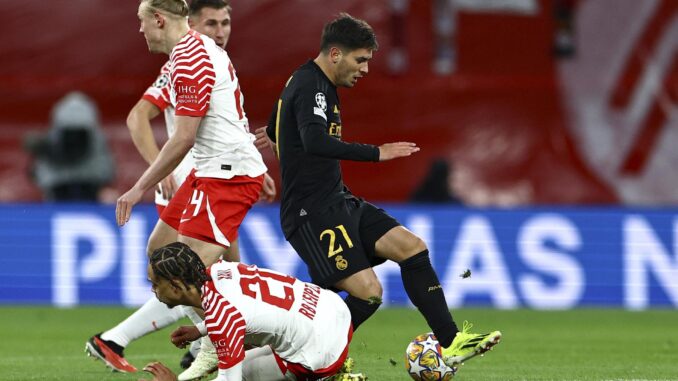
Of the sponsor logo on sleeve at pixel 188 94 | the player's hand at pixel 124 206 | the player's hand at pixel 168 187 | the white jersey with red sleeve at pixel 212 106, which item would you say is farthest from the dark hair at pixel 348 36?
the player's hand at pixel 168 187

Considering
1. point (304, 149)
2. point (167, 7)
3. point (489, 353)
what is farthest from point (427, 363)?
point (167, 7)

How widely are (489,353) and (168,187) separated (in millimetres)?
2407

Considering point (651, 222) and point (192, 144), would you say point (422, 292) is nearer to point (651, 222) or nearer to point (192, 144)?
point (192, 144)

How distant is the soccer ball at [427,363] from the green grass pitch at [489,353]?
45 centimetres

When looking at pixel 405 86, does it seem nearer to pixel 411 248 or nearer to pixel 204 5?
pixel 204 5

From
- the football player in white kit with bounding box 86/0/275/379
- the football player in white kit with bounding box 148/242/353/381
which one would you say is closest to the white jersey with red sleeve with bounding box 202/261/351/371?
the football player in white kit with bounding box 148/242/353/381

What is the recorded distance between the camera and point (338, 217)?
772 centimetres

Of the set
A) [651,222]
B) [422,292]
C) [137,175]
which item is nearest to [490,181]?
[651,222]

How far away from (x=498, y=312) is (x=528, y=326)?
1262 mm

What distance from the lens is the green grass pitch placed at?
832cm

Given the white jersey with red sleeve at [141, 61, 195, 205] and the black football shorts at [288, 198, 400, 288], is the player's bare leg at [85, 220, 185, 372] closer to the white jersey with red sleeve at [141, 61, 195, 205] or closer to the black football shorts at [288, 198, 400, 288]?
the white jersey with red sleeve at [141, 61, 195, 205]

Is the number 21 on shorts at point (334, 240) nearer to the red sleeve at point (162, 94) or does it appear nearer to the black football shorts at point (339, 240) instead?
the black football shorts at point (339, 240)

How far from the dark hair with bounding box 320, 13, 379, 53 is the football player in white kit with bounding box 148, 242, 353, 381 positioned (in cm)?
134

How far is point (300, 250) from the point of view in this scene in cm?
776
